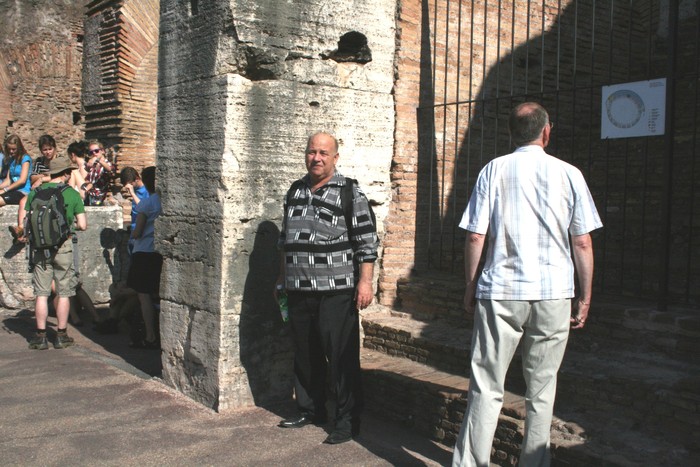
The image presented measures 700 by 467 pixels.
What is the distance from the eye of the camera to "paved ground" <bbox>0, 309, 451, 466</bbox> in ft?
12.9

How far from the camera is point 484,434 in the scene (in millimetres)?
3262

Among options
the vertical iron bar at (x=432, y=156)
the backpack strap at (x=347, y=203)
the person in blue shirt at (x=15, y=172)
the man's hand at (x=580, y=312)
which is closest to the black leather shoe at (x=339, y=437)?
the backpack strap at (x=347, y=203)

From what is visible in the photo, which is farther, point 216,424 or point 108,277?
point 108,277

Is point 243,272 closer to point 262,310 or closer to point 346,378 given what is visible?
point 262,310

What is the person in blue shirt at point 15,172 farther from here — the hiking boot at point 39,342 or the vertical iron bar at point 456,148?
the vertical iron bar at point 456,148

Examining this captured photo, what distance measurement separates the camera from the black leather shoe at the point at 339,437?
4.12m

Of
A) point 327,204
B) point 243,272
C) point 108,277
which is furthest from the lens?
point 108,277

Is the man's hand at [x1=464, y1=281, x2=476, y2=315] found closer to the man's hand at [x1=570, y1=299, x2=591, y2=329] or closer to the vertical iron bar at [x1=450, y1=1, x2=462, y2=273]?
the man's hand at [x1=570, y1=299, x2=591, y2=329]

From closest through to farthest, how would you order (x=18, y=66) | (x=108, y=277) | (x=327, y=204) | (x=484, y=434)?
(x=484, y=434)
(x=327, y=204)
(x=108, y=277)
(x=18, y=66)

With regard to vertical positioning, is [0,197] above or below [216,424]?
above

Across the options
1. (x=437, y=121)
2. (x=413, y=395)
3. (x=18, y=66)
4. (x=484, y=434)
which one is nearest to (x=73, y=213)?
(x=437, y=121)

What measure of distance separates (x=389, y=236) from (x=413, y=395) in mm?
1535

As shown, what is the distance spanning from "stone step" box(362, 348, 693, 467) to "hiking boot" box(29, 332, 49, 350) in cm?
316

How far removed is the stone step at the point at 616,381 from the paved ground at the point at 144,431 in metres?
0.47
